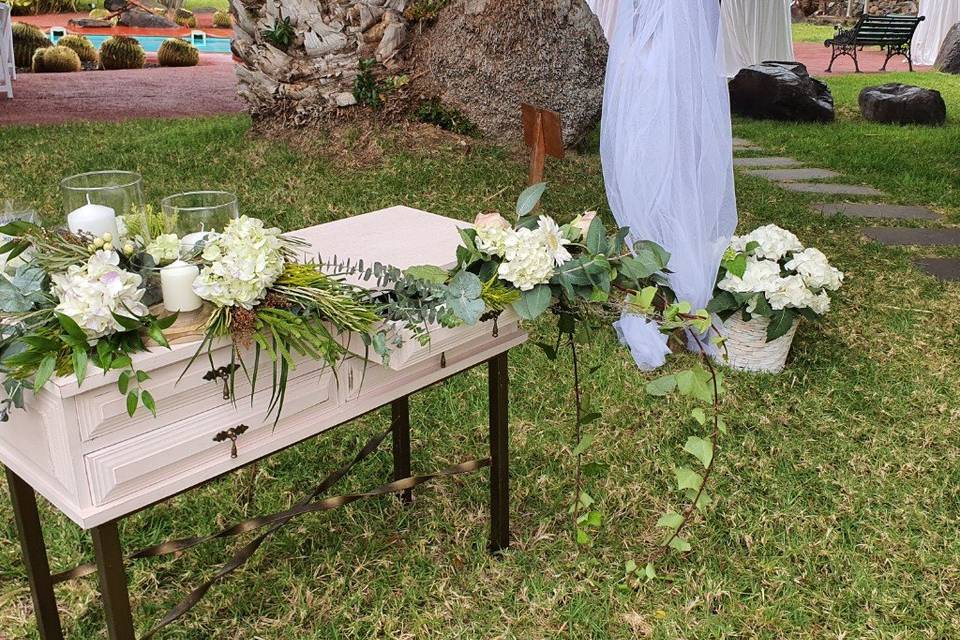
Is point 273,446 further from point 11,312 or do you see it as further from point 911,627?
point 911,627

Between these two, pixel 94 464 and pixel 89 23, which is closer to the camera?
pixel 94 464

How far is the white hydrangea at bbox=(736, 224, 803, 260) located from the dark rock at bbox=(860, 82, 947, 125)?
610cm

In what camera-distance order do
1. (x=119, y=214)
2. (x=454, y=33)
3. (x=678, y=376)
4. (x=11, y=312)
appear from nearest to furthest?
(x=11, y=312) < (x=119, y=214) < (x=678, y=376) < (x=454, y=33)

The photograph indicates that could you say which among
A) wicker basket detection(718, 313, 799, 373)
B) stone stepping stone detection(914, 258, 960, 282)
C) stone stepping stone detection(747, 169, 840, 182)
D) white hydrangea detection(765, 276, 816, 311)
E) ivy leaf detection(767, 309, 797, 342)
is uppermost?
white hydrangea detection(765, 276, 816, 311)

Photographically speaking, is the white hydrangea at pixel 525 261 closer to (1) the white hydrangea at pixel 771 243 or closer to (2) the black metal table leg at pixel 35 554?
(2) the black metal table leg at pixel 35 554

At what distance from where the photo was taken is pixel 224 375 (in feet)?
4.66

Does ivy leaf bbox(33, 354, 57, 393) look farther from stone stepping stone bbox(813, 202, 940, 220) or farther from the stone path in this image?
stone stepping stone bbox(813, 202, 940, 220)

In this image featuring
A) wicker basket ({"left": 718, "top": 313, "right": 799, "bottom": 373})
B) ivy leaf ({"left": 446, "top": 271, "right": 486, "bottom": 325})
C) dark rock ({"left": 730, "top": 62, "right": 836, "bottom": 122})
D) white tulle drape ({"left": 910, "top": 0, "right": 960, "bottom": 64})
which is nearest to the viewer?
ivy leaf ({"left": 446, "top": 271, "right": 486, "bottom": 325})

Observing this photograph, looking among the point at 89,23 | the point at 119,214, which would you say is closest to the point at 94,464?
the point at 119,214

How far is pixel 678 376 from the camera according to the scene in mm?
1755

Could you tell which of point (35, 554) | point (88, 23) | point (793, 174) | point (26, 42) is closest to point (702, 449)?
point (35, 554)

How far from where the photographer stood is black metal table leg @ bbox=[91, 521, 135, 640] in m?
1.39

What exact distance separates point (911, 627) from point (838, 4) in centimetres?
2372

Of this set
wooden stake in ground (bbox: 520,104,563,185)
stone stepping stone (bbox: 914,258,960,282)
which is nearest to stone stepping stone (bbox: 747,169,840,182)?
stone stepping stone (bbox: 914,258,960,282)
